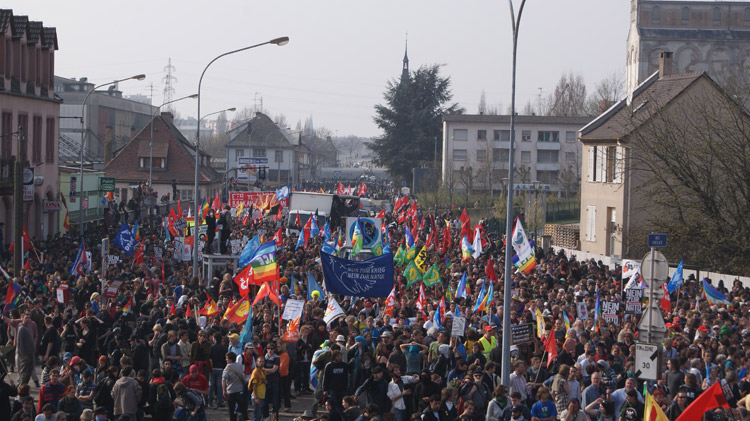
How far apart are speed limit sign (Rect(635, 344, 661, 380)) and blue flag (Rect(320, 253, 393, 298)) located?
6.54m

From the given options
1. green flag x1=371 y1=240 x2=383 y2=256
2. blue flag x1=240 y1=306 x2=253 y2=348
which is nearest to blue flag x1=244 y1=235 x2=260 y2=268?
green flag x1=371 y1=240 x2=383 y2=256

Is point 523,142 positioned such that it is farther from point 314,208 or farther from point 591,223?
point 314,208

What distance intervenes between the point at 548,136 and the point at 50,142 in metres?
57.5

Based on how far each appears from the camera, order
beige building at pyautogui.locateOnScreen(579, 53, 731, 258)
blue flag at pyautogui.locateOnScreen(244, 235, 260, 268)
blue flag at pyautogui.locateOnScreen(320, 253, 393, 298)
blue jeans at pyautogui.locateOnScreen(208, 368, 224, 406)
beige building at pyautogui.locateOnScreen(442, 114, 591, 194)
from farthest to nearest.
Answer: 1. beige building at pyautogui.locateOnScreen(442, 114, 591, 194)
2. beige building at pyautogui.locateOnScreen(579, 53, 731, 258)
3. blue flag at pyautogui.locateOnScreen(244, 235, 260, 268)
4. blue flag at pyautogui.locateOnScreen(320, 253, 393, 298)
5. blue jeans at pyautogui.locateOnScreen(208, 368, 224, 406)

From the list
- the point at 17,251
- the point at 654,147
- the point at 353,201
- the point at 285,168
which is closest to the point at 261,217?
the point at 353,201

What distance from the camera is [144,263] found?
1073 inches

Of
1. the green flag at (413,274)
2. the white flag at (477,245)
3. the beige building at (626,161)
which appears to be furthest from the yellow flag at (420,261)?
the beige building at (626,161)

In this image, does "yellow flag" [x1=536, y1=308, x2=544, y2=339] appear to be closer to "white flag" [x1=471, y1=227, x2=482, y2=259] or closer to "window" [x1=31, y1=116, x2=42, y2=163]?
"white flag" [x1=471, y1=227, x2=482, y2=259]

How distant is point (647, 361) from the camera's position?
1330 cm

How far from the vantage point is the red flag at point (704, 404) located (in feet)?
38.5

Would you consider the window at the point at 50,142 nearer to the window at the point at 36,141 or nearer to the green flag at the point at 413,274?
the window at the point at 36,141

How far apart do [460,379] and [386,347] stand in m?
1.58

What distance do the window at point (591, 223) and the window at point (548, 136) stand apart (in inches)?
1899

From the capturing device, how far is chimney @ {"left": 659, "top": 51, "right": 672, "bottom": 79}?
45438 millimetres
